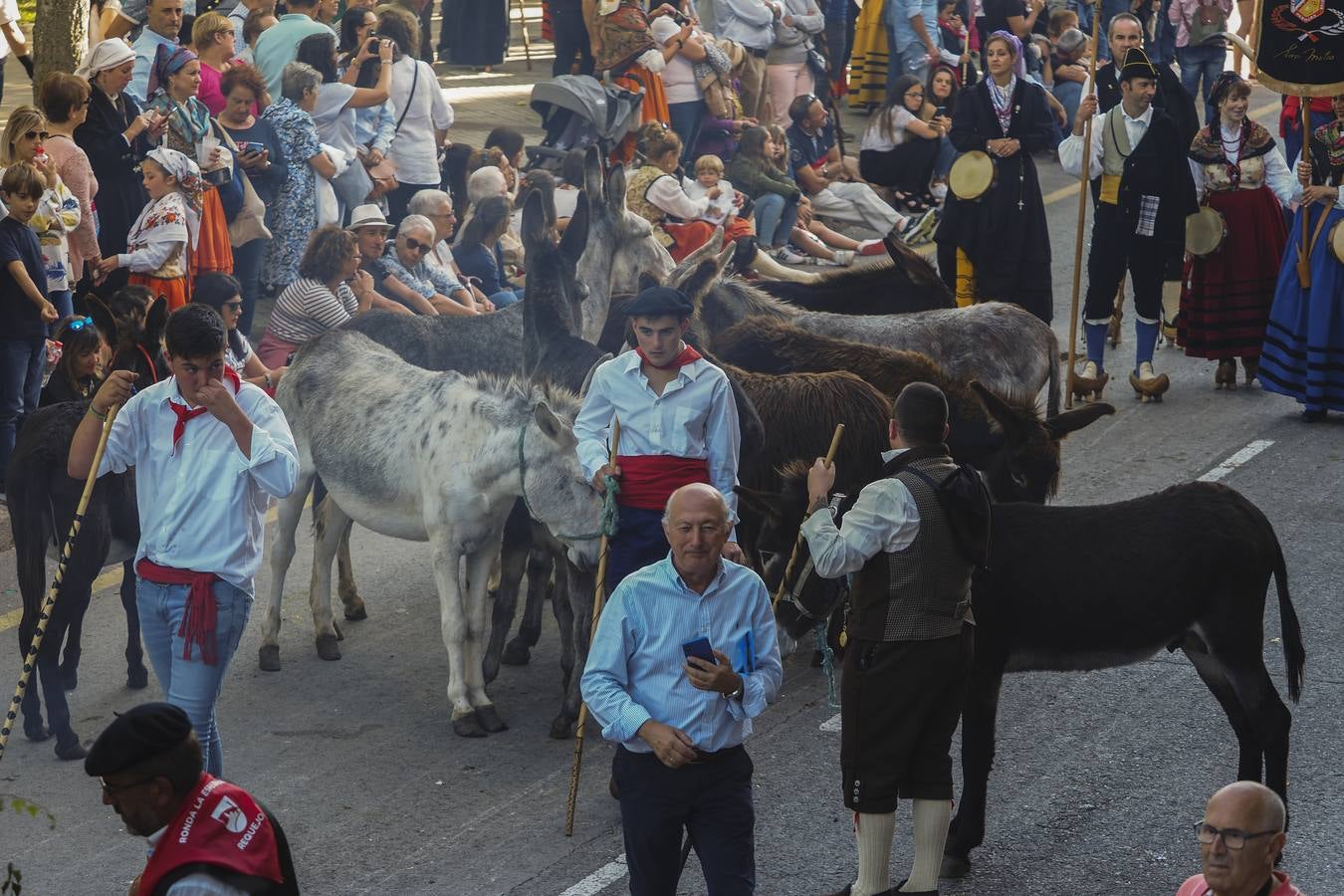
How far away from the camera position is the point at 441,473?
8039 mm

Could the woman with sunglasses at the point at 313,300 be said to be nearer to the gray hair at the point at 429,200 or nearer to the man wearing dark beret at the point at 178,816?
the gray hair at the point at 429,200

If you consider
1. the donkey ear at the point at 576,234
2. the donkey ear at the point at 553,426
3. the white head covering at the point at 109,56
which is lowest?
the donkey ear at the point at 553,426

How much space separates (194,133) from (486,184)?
9.78 ft

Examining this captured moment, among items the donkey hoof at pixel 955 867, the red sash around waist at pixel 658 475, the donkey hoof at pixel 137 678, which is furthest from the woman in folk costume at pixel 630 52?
the donkey hoof at pixel 955 867

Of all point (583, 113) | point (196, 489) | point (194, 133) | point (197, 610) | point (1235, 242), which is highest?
point (194, 133)

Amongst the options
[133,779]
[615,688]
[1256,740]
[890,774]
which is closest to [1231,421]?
[1256,740]

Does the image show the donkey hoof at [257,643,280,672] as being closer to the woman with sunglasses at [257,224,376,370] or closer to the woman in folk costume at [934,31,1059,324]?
the woman with sunglasses at [257,224,376,370]

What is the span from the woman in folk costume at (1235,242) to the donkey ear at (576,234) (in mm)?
4377

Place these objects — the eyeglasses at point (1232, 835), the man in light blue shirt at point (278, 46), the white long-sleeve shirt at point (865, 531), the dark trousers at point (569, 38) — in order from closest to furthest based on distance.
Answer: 1. the eyeglasses at point (1232, 835)
2. the white long-sleeve shirt at point (865, 531)
3. the man in light blue shirt at point (278, 46)
4. the dark trousers at point (569, 38)

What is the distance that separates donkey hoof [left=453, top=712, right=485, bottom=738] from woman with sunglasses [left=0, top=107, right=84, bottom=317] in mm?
4074

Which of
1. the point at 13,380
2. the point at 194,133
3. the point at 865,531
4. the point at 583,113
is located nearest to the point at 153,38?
the point at 194,133

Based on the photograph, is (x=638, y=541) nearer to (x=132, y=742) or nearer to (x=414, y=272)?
(x=132, y=742)

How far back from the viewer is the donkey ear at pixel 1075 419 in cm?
823

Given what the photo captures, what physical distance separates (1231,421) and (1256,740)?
19.5 feet
